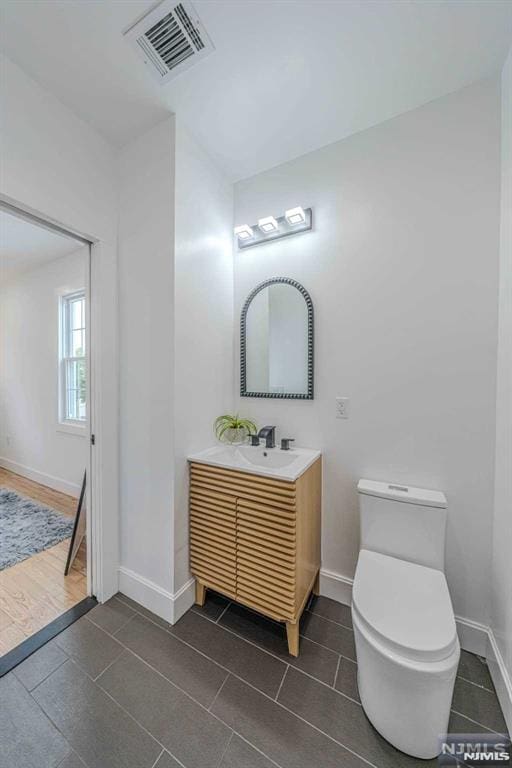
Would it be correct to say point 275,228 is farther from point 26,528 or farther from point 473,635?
point 26,528

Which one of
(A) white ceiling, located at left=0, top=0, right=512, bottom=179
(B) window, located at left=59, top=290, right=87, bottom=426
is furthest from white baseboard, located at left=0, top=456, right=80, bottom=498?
(A) white ceiling, located at left=0, top=0, right=512, bottom=179

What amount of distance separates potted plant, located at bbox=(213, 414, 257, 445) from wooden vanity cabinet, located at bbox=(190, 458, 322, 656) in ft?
1.18

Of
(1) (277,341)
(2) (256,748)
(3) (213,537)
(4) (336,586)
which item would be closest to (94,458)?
(3) (213,537)

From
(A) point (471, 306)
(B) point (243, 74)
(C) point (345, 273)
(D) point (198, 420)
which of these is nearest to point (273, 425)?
(D) point (198, 420)

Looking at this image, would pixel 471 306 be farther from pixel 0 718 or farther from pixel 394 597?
pixel 0 718

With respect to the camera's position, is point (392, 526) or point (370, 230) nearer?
point (392, 526)

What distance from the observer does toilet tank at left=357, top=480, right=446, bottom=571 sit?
4.50ft

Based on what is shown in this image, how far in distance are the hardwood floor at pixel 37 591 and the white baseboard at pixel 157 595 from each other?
290mm

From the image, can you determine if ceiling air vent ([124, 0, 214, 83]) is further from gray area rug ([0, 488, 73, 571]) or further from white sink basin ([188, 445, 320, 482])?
gray area rug ([0, 488, 73, 571])

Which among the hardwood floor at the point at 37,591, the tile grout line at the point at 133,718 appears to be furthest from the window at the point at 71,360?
the tile grout line at the point at 133,718

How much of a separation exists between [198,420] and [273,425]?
0.51 metres

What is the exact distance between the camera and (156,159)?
1.64m

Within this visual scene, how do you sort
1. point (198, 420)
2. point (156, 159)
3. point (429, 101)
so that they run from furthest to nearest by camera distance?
point (198, 420)
point (156, 159)
point (429, 101)

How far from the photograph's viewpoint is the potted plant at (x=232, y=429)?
76.7 inches
